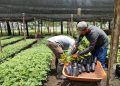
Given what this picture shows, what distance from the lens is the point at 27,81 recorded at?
7262mm

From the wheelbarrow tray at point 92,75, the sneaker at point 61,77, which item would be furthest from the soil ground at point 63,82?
the wheelbarrow tray at point 92,75

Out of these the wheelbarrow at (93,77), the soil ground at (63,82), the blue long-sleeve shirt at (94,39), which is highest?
the blue long-sleeve shirt at (94,39)

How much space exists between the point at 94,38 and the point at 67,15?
587 inches

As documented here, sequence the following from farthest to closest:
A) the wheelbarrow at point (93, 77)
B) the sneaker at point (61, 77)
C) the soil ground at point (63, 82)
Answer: the sneaker at point (61, 77) < the soil ground at point (63, 82) < the wheelbarrow at point (93, 77)

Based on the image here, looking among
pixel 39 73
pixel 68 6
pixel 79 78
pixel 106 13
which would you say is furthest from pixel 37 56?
Result: pixel 106 13

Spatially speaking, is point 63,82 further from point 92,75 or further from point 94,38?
point 94,38

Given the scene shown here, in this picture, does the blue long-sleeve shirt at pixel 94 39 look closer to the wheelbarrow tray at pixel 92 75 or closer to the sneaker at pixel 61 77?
the wheelbarrow tray at pixel 92 75

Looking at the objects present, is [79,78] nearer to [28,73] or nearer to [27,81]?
[27,81]

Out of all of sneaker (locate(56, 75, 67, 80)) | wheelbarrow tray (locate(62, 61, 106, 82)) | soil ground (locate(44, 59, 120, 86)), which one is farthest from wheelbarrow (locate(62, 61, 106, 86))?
sneaker (locate(56, 75, 67, 80))

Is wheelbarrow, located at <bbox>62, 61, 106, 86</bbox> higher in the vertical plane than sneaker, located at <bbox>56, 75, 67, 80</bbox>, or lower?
higher

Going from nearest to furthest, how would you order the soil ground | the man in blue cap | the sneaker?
the soil ground
the man in blue cap
the sneaker

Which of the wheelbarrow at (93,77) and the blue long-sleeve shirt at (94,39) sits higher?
the blue long-sleeve shirt at (94,39)

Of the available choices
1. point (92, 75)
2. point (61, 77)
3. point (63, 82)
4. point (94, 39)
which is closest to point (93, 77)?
point (92, 75)

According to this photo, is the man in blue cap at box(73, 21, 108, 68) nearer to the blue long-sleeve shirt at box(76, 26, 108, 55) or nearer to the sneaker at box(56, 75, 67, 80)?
the blue long-sleeve shirt at box(76, 26, 108, 55)
